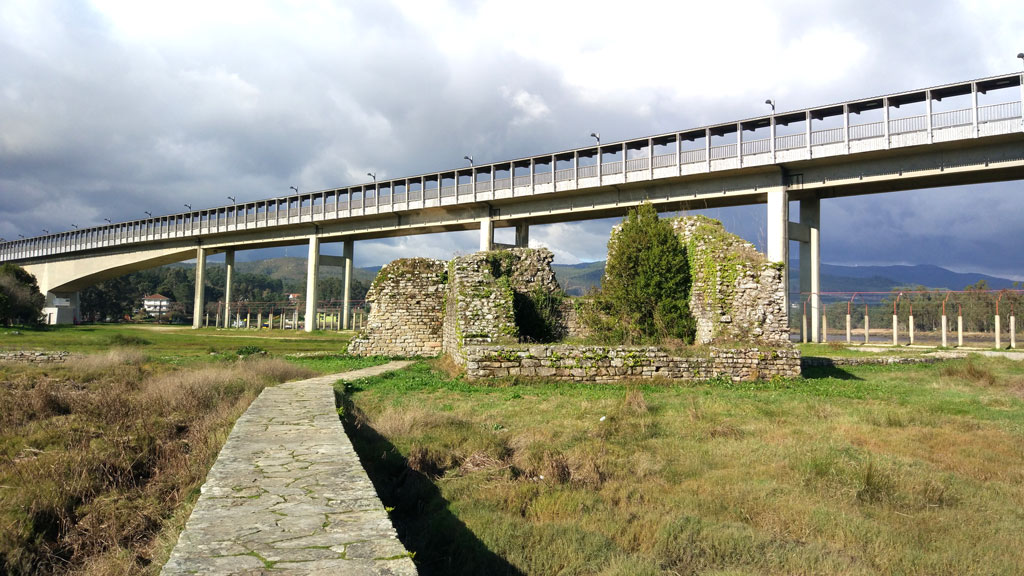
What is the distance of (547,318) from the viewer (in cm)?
2050

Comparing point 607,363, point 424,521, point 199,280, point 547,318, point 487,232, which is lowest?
point 424,521

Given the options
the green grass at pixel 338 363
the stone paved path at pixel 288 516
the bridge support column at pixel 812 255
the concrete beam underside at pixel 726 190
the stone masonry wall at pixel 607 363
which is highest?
the concrete beam underside at pixel 726 190

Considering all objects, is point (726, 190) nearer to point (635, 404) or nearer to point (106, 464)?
point (635, 404)

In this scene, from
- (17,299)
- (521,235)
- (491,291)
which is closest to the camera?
(491,291)

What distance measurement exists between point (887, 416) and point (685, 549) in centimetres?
782

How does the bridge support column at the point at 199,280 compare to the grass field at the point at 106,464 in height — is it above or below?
above

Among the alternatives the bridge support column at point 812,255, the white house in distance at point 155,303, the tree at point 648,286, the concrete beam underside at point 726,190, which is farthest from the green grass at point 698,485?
the white house in distance at point 155,303

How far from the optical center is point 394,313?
23375 mm

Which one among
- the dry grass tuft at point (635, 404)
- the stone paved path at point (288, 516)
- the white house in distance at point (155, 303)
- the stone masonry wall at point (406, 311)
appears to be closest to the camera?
the stone paved path at point (288, 516)

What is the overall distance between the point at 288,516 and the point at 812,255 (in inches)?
1540

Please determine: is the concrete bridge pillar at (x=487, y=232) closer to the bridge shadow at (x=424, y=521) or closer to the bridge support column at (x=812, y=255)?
the bridge support column at (x=812, y=255)

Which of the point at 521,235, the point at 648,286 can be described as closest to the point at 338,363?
the point at 648,286

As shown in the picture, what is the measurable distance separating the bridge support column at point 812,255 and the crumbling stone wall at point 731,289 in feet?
69.7

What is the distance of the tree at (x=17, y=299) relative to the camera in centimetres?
4669
